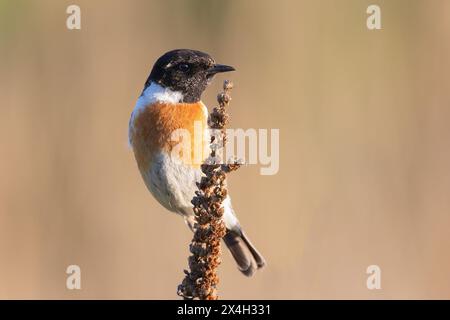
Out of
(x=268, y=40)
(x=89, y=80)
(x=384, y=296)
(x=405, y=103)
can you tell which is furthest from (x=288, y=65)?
(x=384, y=296)

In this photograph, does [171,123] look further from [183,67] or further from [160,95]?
[183,67]

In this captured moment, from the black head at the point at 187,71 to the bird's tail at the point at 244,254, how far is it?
119 cm

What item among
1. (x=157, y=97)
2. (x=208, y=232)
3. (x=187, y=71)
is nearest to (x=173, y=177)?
(x=157, y=97)

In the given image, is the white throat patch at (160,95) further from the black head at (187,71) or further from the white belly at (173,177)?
the white belly at (173,177)

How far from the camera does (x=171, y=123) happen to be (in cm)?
489

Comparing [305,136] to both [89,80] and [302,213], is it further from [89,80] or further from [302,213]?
[89,80]

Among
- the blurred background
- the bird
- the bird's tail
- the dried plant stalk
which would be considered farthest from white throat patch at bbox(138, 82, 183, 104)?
the blurred background

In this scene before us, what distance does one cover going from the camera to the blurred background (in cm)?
641

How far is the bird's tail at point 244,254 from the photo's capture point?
566 cm

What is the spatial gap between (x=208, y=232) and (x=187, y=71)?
1627mm

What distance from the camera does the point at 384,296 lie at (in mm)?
6305

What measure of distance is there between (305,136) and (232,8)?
138 cm

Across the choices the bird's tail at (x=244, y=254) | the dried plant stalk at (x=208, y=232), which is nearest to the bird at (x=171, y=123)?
the bird's tail at (x=244, y=254)

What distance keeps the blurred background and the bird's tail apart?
0.58 metres
